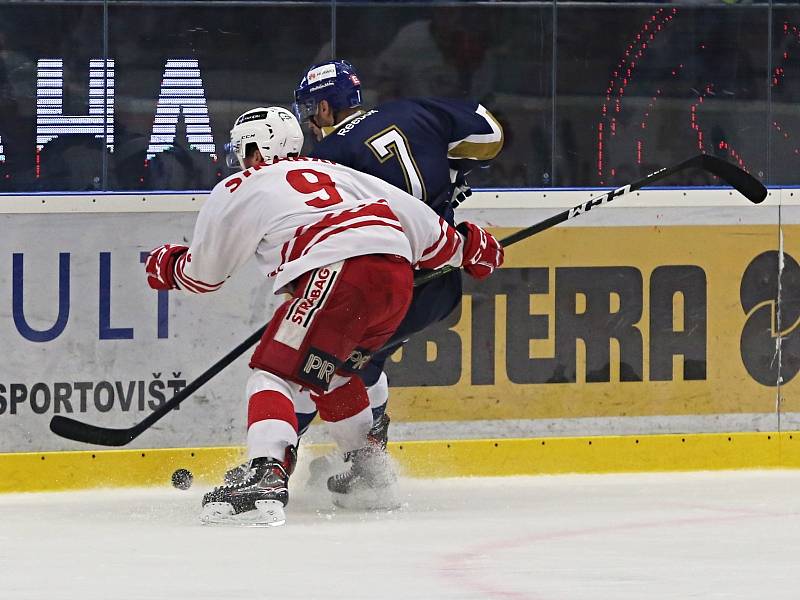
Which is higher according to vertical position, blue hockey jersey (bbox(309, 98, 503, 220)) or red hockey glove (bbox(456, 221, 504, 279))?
blue hockey jersey (bbox(309, 98, 503, 220))

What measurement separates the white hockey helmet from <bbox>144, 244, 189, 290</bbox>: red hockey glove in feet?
0.89

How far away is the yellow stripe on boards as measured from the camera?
16.1ft

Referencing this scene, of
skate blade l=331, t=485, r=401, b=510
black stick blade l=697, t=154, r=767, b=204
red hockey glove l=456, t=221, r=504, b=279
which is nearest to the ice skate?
skate blade l=331, t=485, r=401, b=510

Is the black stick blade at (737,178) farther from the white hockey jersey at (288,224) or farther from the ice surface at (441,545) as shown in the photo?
the white hockey jersey at (288,224)

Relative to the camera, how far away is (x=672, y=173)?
4.98 m

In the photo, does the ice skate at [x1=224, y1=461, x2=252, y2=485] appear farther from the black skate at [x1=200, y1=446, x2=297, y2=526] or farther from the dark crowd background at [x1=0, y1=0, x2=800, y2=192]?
the dark crowd background at [x1=0, y1=0, x2=800, y2=192]

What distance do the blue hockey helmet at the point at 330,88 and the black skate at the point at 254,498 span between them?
106 centimetres

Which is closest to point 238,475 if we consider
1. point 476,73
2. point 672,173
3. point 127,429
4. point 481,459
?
point 127,429

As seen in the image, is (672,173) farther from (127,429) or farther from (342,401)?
(127,429)

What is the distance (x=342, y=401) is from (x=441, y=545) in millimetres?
773

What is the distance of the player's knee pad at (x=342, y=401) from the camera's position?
448cm

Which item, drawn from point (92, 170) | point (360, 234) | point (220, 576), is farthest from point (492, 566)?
point (92, 170)

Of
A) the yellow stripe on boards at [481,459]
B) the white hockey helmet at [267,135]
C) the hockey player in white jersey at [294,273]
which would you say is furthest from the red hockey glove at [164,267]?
the yellow stripe on boards at [481,459]

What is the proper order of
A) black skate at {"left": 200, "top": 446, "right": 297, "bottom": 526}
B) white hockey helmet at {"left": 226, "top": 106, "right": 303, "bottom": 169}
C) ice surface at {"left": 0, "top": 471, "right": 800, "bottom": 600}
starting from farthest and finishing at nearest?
white hockey helmet at {"left": 226, "top": 106, "right": 303, "bottom": 169} < black skate at {"left": 200, "top": 446, "right": 297, "bottom": 526} < ice surface at {"left": 0, "top": 471, "right": 800, "bottom": 600}
